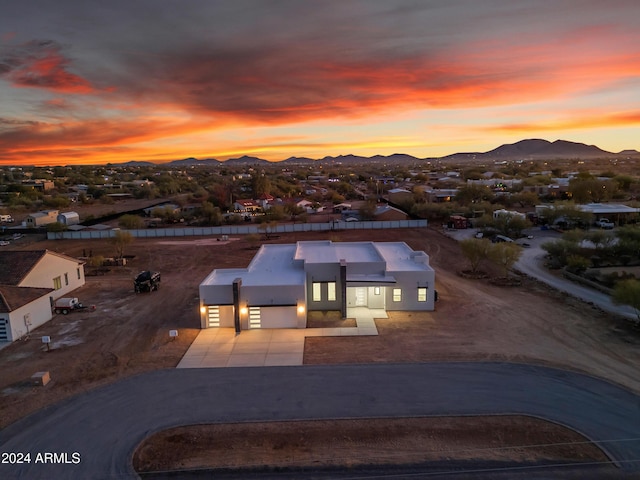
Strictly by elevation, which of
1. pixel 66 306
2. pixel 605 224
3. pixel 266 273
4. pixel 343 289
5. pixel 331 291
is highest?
pixel 266 273

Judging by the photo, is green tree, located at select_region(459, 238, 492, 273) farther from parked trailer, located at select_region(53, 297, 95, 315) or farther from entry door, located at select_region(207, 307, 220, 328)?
parked trailer, located at select_region(53, 297, 95, 315)

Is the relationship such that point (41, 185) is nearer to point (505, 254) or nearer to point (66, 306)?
point (66, 306)

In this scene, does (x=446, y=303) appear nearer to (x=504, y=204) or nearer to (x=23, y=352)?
(x=23, y=352)

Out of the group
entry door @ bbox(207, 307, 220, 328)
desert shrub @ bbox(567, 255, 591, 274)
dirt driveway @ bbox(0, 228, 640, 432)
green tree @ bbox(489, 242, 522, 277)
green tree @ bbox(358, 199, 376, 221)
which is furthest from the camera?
green tree @ bbox(358, 199, 376, 221)

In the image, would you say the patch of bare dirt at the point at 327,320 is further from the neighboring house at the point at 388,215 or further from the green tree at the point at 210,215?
the green tree at the point at 210,215

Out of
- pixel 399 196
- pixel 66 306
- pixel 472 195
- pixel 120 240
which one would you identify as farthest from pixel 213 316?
pixel 399 196

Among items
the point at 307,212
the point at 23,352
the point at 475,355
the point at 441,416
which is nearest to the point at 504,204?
the point at 307,212

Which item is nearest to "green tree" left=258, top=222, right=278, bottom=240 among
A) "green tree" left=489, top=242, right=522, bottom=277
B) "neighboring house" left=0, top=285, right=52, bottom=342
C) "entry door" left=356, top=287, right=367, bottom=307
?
"entry door" left=356, top=287, right=367, bottom=307
